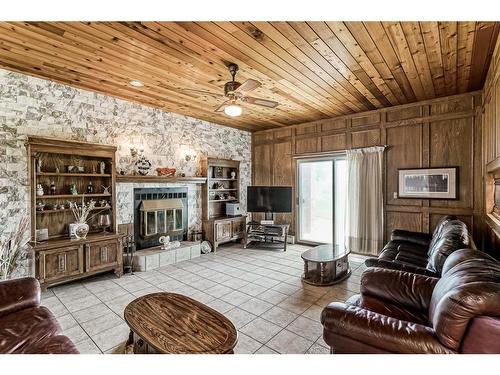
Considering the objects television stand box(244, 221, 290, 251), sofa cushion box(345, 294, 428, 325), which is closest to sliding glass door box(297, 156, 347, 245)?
television stand box(244, 221, 290, 251)

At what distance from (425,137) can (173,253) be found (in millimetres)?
5053

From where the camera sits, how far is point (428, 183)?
179 inches

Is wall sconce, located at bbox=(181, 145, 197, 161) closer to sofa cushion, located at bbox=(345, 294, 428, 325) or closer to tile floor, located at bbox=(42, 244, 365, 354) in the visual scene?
tile floor, located at bbox=(42, 244, 365, 354)

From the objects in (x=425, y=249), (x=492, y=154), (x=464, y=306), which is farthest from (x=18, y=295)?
(x=492, y=154)

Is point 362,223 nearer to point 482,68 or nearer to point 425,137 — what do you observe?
point 425,137

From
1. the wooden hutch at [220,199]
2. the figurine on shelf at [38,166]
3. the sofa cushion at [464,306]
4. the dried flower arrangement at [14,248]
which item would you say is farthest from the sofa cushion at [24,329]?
the wooden hutch at [220,199]

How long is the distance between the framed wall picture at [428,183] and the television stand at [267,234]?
8.21 ft

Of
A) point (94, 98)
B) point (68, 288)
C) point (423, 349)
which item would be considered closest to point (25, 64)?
point (94, 98)

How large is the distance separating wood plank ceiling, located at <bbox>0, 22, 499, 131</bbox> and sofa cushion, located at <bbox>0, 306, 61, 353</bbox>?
99.6 inches

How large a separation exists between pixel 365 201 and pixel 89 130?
5.18 metres

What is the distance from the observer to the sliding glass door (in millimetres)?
5742

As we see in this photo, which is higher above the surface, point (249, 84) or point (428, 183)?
point (249, 84)

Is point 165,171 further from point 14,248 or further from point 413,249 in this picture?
point 413,249
